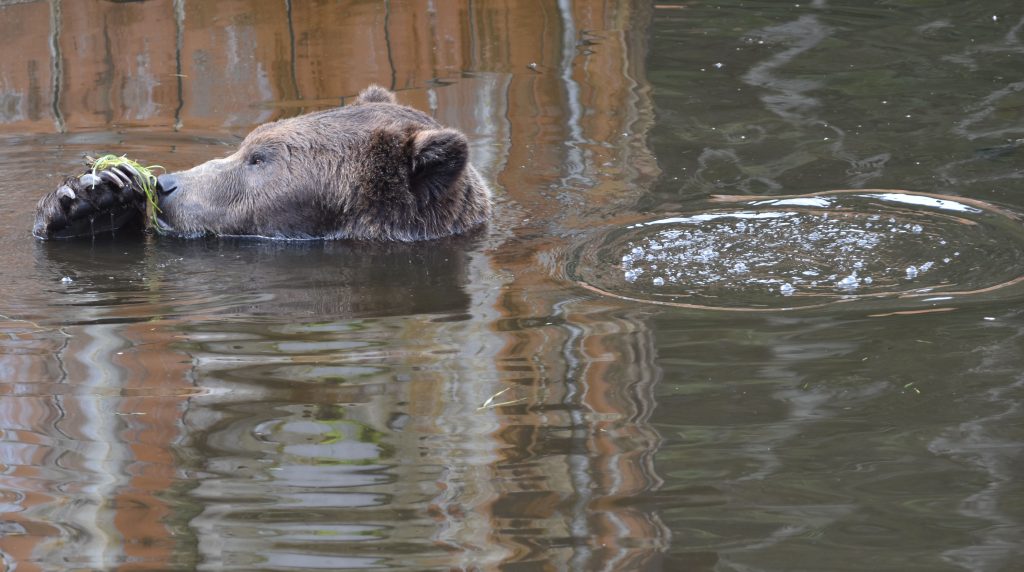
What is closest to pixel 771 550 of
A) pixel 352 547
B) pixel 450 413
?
pixel 352 547

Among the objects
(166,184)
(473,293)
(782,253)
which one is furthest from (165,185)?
(782,253)

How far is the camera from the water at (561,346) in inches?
134

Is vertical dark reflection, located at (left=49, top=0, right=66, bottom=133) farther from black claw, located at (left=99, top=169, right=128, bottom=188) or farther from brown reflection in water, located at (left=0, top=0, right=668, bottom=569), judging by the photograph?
black claw, located at (left=99, top=169, right=128, bottom=188)

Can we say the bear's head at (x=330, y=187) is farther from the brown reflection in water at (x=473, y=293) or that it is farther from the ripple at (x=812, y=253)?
the ripple at (x=812, y=253)

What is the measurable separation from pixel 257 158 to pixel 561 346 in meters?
3.22

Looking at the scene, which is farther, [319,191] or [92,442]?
[319,191]

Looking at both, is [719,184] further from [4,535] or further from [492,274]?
[4,535]

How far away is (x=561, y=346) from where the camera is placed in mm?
5004

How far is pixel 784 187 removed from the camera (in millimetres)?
7547

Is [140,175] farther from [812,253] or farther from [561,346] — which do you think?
[812,253]

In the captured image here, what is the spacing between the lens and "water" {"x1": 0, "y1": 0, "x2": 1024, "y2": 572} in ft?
11.2

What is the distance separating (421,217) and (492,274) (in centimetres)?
114

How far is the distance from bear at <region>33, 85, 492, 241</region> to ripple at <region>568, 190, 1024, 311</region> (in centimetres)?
114

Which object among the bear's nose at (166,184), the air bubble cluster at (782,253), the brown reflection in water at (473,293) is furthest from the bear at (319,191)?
the air bubble cluster at (782,253)
